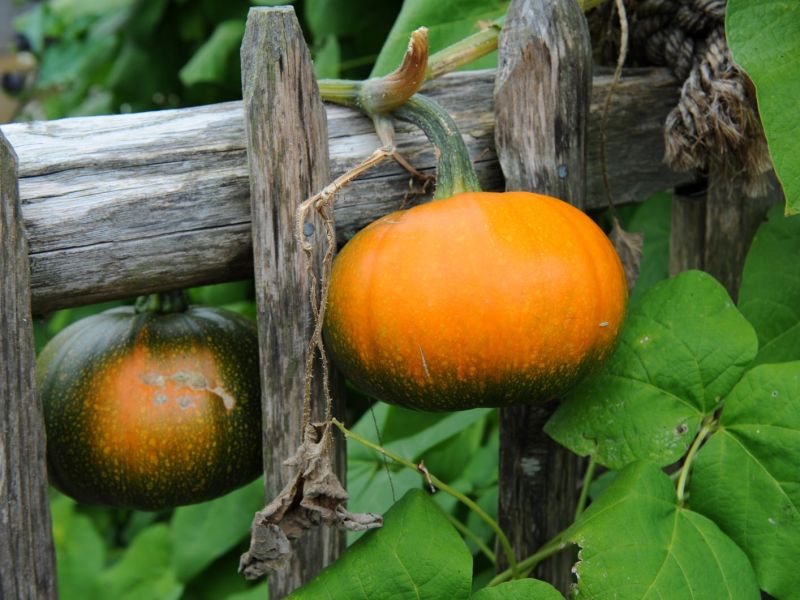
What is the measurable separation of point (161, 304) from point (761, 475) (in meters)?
0.92

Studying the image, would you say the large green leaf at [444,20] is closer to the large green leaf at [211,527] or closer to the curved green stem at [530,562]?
the curved green stem at [530,562]

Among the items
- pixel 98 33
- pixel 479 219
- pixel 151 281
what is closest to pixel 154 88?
pixel 98 33

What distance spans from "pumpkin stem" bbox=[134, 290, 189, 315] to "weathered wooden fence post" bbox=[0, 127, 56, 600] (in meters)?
0.33

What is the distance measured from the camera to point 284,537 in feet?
4.10

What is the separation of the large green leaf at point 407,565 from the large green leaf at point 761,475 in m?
0.35

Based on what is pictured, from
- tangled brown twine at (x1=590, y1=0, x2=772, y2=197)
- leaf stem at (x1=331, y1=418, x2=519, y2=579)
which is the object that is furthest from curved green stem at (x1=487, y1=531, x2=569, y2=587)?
tangled brown twine at (x1=590, y1=0, x2=772, y2=197)

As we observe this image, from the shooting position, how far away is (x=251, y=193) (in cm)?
134

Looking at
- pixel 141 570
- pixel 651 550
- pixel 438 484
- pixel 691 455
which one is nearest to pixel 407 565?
pixel 438 484

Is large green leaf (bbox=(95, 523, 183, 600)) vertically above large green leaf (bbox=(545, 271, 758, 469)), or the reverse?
large green leaf (bbox=(545, 271, 758, 469))

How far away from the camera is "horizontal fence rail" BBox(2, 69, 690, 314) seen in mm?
1279

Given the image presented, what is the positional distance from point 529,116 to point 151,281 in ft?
1.97

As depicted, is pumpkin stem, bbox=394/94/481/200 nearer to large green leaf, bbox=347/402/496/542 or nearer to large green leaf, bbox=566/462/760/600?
large green leaf, bbox=566/462/760/600

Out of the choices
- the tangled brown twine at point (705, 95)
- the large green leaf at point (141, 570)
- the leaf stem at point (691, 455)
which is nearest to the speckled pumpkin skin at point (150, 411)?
the leaf stem at point (691, 455)

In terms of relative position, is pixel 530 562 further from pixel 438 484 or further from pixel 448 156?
pixel 448 156
